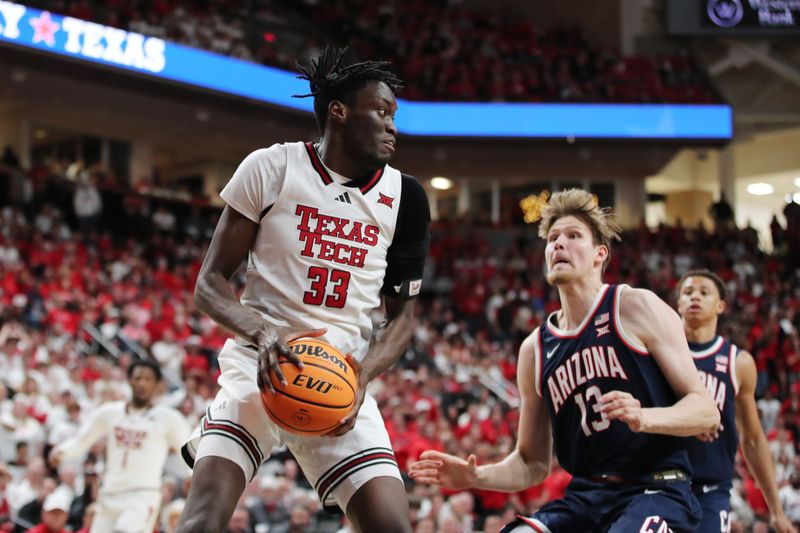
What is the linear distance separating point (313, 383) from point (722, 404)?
2.87 metres

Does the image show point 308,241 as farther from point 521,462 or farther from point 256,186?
point 521,462

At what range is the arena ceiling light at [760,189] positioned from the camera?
1175 inches

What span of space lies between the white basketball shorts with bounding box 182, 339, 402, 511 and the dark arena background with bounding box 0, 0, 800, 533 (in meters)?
5.34

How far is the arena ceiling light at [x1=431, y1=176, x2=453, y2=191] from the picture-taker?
28844 mm

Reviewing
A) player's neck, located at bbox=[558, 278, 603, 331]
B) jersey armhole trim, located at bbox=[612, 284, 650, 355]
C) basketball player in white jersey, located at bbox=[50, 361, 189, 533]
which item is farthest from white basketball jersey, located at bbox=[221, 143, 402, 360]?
basketball player in white jersey, located at bbox=[50, 361, 189, 533]

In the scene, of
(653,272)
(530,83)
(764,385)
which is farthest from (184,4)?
(764,385)

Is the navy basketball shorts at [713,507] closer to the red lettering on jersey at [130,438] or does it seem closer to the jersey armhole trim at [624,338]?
the jersey armhole trim at [624,338]

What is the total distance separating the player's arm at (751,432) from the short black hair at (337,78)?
2720 mm

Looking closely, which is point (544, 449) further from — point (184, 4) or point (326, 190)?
point (184, 4)

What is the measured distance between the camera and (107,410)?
26.4 ft

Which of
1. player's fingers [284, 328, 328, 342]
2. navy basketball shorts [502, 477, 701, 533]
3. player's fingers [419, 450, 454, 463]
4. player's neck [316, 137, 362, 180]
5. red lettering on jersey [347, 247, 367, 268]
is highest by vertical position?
player's neck [316, 137, 362, 180]

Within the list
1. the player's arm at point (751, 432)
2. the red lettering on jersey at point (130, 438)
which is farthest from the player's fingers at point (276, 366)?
the red lettering on jersey at point (130, 438)

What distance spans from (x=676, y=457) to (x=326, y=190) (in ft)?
5.74

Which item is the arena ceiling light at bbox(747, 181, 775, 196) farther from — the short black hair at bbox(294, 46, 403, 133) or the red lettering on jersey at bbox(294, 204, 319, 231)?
the red lettering on jersey at bbox(294, 204, 319, 231)
